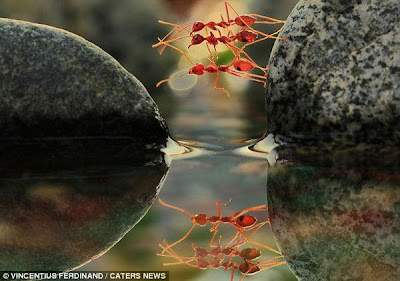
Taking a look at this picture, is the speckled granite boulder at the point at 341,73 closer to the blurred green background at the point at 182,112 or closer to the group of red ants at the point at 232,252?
the blurred green background at the point at 182,112

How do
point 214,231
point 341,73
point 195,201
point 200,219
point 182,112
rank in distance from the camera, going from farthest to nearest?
1. point 182,112
2. point 341,73
3. point 195,201
4. point 200,219
5. point 214,231

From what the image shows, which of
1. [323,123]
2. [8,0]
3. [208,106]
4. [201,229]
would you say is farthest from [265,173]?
[8,0]

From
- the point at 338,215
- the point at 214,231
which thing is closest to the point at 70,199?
the point at 214,231

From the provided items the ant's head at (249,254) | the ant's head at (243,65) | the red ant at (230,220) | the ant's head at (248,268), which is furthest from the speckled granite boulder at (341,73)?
the ant's head at (248,268)

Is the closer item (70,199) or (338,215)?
(338,215)

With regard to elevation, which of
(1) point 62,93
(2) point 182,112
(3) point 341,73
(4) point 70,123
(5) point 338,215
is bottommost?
(2) point 182,112

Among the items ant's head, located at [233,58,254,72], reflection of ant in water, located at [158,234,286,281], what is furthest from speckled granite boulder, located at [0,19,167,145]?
reflection of ant in water, located at [158,234,286,281]

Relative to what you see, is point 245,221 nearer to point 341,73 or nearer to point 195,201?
point 195,201
